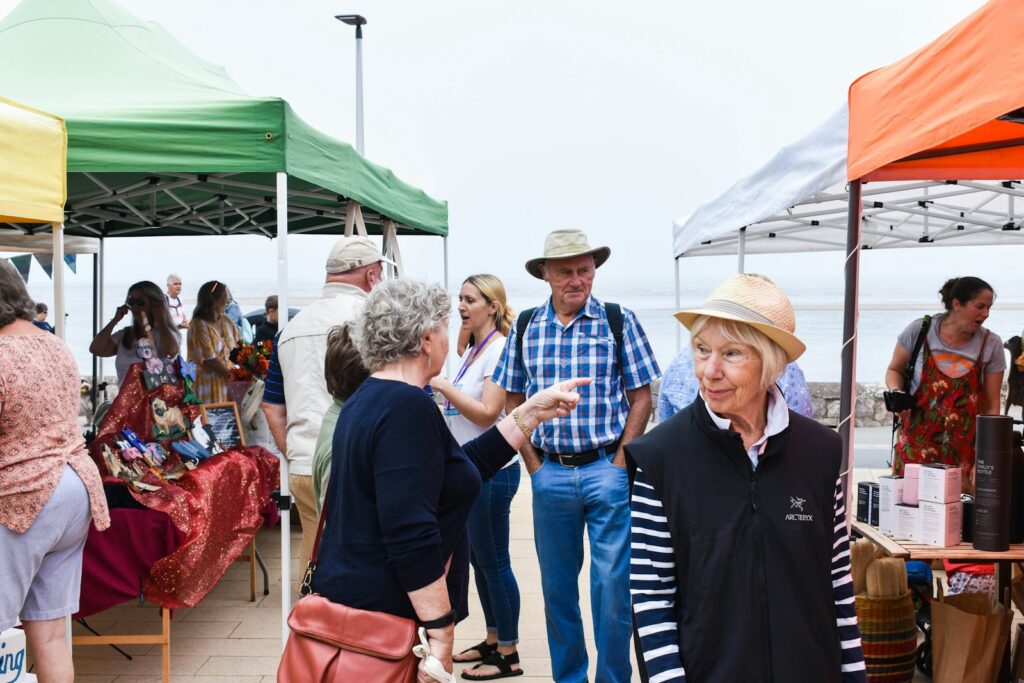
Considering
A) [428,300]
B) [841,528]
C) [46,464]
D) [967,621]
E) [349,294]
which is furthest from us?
[349,294]

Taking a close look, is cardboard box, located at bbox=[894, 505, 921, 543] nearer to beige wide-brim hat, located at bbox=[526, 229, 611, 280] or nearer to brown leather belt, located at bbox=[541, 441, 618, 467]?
brown leather belt, located at bbox=[541, 441, 618, 467]

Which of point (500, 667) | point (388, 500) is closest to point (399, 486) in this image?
point (388, 500)

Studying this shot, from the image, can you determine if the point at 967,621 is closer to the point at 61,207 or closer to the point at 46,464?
the point at 46,464

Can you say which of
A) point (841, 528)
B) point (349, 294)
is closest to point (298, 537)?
point (349, 294)

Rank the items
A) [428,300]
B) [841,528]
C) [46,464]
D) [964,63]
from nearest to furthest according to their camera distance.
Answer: [841,528] < [428,300] < [964,63] < [46,464]

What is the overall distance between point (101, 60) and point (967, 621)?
16.3 feet

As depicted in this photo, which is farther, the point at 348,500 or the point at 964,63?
the point at 964,63

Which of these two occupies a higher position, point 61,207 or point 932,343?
point 61,207

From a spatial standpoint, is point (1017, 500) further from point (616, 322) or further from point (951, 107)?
point (616, 322)

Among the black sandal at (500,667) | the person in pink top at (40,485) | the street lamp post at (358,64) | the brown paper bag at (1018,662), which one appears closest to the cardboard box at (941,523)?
the brown paper bag at (1018,662)

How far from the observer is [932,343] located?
461 cm

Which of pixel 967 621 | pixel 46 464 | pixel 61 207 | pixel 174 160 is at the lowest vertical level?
pixel 967 621

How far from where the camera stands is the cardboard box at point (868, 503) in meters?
3.33

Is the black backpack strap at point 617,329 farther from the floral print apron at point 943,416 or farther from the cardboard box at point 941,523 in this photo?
the floral print apron at point 943,416
